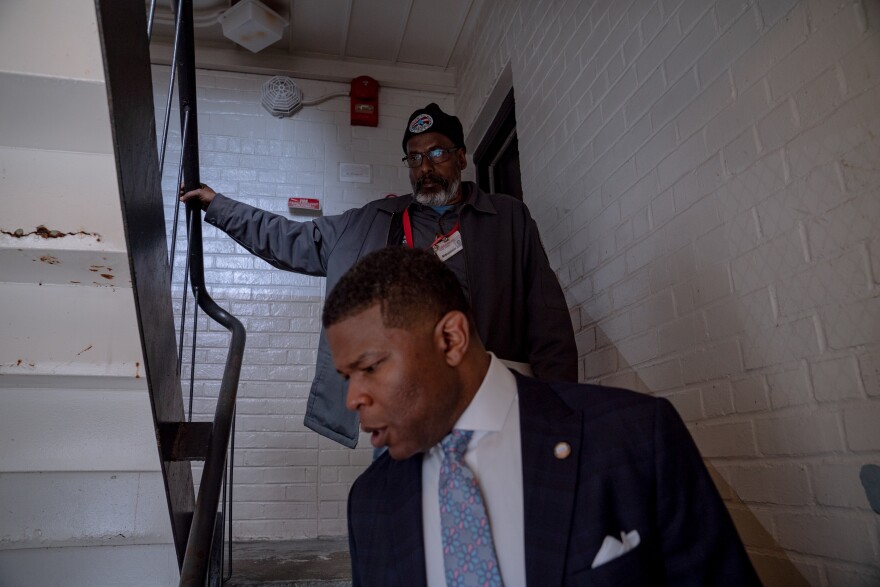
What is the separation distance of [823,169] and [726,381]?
1.83 ft

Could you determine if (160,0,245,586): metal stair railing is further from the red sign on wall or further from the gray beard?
the red sign on wall

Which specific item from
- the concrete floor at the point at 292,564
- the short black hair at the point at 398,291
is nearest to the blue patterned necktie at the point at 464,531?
the short black hair at the point at 398,291

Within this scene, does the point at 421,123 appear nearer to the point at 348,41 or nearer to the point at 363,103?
the point at 363,103

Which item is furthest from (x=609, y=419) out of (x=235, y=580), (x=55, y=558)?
(x=55, y=558)

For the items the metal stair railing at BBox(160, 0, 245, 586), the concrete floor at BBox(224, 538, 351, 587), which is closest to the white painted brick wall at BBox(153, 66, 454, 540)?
the concrete floor at BBox(224, 538, 351, 587)

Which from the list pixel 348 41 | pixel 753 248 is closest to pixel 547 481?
pixel 753 248

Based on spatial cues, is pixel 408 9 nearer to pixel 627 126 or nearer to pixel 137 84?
pixel 627 126

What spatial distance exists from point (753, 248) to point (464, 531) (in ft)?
3.27

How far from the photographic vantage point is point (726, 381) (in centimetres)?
167

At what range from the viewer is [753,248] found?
159cm

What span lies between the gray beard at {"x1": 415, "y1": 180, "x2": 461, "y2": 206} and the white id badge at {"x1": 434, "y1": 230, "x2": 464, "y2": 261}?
0.19 metres

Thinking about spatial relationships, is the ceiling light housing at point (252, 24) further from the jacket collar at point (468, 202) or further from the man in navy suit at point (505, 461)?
the man in navy suit at point (505, 461)

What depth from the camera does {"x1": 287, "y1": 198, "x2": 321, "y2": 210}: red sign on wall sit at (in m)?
4.12

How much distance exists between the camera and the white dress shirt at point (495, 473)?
3.58 feet
